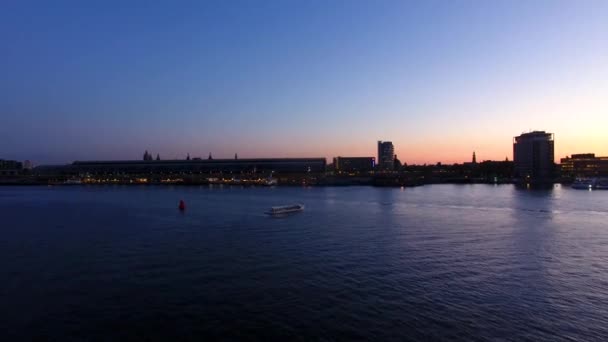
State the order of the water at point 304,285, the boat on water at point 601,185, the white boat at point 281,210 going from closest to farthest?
the water at point 304,285 < the white boat at point 281,210 < the boat on water at point 601,185

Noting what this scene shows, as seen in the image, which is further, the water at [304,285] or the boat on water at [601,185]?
the boat on water at [601,185]

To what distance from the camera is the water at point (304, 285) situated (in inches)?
550

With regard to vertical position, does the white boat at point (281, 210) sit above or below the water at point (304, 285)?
above

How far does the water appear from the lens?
1397cm

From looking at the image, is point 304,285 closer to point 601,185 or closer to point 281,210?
point 281,210

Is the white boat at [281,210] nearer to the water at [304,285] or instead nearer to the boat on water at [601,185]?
the water at [304,285]

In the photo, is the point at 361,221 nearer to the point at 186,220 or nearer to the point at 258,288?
the point at 186,220

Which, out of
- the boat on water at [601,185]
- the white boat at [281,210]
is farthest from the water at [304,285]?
the boat on water at [601,185]

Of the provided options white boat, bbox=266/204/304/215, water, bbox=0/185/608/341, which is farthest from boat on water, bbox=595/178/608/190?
white boat, bbox=266/204/304/215

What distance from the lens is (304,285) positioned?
18906mm

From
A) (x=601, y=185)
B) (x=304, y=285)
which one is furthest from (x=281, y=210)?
(x=601, y=185)

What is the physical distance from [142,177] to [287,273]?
7439 inches

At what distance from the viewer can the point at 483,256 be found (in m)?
25.4

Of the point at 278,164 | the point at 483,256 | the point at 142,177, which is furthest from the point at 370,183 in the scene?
the point at 483,256
